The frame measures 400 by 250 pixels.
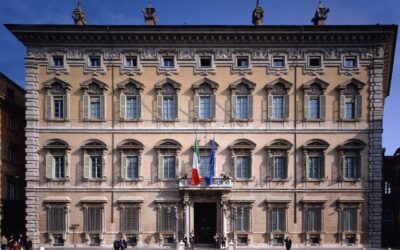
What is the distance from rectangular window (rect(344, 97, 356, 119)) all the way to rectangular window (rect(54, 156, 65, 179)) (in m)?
22.6

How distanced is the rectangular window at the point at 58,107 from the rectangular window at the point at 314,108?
64.1ft

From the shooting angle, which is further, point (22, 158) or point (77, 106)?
point (22, 158)

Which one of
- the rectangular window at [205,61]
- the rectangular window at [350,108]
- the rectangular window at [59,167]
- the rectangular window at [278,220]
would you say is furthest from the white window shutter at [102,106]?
the rectangular window at [350,108]

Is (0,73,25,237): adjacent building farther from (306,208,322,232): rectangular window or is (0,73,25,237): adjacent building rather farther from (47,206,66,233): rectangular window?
(306,208,322,232): rectangular window

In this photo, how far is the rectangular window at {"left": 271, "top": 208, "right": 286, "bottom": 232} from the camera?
32.5 m

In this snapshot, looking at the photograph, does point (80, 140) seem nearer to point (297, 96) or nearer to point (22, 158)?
point (22, 158)

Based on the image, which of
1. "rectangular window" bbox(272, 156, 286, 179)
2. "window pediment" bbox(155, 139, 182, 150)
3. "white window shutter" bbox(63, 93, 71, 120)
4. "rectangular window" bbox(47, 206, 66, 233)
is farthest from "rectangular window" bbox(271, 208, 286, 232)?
"white window shutter" bbox(63, 93, 71, 120)

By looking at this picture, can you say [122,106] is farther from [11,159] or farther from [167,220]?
[11,159]

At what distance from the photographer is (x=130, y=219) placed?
32.6m

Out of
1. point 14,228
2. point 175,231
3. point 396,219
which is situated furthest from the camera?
point 396,219

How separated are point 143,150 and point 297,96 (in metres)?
12.8

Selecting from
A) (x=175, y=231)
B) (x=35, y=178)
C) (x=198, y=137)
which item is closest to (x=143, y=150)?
(x=198, y=137)

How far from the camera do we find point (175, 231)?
32.3 m

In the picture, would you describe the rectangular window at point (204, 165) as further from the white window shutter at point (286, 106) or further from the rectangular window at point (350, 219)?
the rectangular window at point (350, 219)
